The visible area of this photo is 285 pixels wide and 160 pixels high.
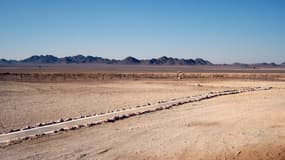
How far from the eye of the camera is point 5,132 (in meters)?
12.3

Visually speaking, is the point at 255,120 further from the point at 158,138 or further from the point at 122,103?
the point at 122,103

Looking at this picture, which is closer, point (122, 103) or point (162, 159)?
point (162, 159)

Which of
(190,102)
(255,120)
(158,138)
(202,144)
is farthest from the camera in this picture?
(190,102)

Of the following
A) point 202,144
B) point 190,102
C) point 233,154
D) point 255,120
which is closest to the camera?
point 233,154

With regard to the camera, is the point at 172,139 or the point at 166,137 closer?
the point at 172,139

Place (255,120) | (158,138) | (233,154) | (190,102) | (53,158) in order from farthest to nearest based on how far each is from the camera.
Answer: (190,102)
(255,120)
(158,138)
(233,154)
(53,158)

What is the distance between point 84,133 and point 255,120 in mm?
6325

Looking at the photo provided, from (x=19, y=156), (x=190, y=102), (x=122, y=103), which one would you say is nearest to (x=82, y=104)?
(x=122, y=103)

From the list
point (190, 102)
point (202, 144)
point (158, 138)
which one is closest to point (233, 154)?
point (202, 144)

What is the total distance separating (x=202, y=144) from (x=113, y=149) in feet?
7.62

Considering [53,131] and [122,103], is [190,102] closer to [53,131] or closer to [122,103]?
[122,103]

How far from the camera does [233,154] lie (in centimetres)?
963

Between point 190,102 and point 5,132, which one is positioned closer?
point 5,132

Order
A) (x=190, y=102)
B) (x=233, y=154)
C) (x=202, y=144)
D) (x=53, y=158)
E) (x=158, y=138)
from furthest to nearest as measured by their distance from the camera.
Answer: (x=190, y=102)
(x=158, y=138)
(x=202, y=144)
(x=233, y=154)
(x=53, y=158)
